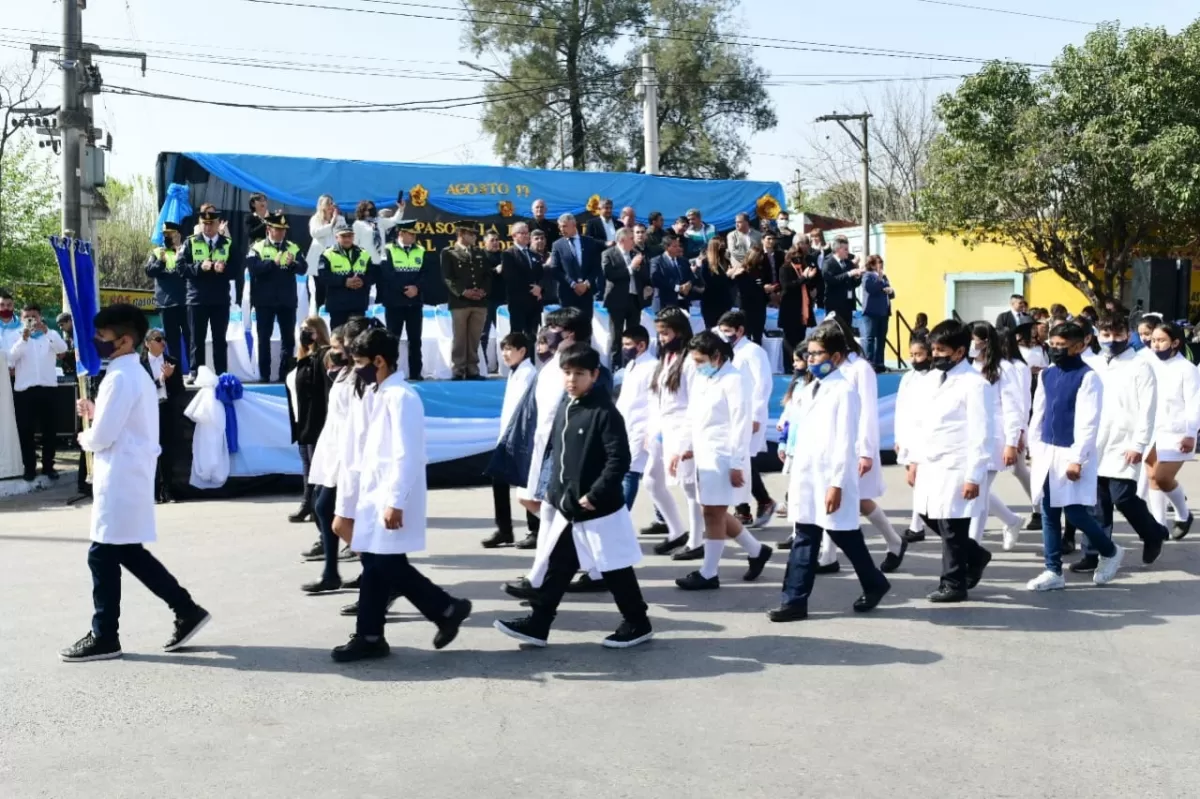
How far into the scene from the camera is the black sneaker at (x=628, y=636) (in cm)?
652

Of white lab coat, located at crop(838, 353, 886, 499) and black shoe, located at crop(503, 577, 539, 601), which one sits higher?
white lab coat, located at crop(838, 353, 886, 499)

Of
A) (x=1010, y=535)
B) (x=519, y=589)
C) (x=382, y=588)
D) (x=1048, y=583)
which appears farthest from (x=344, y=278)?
(x=1048, y=583)

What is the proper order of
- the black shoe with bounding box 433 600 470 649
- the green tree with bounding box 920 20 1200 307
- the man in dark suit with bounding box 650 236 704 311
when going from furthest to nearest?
the green tree with bounding box 920 20 1200 307 < the man in dark suit with bounding box 650 236 704 311 < the black shoe with bounding box 433 600 470 649

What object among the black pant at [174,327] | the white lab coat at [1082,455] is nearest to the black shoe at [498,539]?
the white lab coat at [1082,455]

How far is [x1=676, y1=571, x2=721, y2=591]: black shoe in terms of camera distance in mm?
7941

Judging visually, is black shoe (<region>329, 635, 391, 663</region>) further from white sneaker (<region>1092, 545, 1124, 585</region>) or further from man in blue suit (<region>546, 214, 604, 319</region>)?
man in blue suit (<region>546, 214, 604, 319</region>)

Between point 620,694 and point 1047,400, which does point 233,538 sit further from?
point 1047,400

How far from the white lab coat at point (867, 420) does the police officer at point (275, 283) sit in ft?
23.7

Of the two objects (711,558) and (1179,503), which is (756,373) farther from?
(1179,503)

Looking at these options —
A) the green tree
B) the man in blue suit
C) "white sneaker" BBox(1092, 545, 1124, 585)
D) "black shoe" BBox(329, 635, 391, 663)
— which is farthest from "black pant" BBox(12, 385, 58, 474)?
the green tree

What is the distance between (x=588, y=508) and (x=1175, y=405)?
523 cm

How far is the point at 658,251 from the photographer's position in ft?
51.5

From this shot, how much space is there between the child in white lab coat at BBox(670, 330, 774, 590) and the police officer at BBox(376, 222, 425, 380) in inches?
279

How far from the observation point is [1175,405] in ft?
30.5
